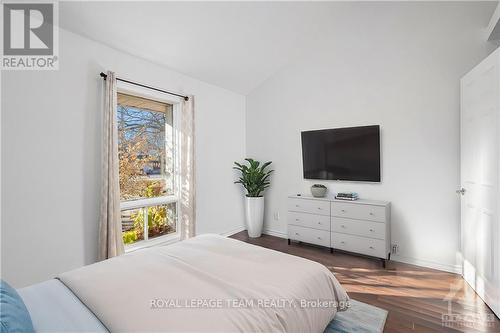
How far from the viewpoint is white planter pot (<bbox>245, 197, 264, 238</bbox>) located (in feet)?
13.1

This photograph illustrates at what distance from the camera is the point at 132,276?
1321 millimetres

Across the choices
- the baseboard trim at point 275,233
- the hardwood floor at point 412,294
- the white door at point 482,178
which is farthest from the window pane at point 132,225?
the white door at point 482,178

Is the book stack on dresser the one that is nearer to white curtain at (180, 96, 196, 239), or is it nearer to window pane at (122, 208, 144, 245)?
white curtain at (180, 96, 196, 239)

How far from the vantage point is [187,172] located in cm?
337

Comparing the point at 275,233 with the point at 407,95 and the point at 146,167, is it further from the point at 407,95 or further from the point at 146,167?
the point at 407,95

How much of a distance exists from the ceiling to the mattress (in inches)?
90.8

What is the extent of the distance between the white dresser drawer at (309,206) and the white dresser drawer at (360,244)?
341 millimetres

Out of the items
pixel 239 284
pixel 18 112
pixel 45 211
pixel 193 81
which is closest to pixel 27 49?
pixel 18 112

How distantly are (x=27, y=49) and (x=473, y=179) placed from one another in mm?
4333

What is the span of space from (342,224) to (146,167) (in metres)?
2.71

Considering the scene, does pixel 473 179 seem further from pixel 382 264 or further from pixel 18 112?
pixel 18 112

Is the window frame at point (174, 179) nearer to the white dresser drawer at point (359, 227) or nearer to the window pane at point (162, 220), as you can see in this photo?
the window pane at point (162, 220)

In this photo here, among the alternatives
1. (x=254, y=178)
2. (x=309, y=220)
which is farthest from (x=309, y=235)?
(x=254, y=178)

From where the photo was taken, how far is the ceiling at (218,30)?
2.34m
